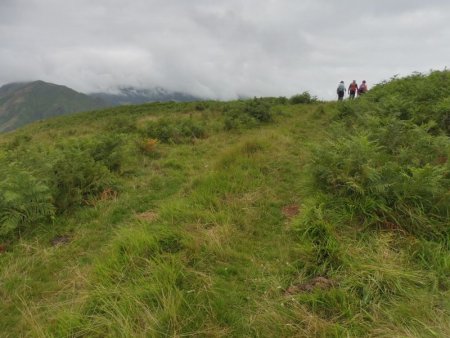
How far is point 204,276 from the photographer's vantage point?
401cm

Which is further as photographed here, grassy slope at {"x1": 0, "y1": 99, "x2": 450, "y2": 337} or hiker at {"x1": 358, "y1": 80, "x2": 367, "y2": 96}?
hiker at {"x1": 358, "y1": 80, "x2": 367, "y2": 96}

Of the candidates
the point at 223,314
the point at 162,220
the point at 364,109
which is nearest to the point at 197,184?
the point at 162,220

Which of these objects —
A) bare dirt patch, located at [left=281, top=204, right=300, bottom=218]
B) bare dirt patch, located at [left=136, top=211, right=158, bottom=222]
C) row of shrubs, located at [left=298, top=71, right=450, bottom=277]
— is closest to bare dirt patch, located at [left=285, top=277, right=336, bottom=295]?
row of shrubs, located at [left=298, top=71, right=450, bottom=277]

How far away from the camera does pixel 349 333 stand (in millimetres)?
3080

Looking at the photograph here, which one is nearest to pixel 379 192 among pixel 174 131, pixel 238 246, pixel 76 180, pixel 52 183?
pixel 238 246

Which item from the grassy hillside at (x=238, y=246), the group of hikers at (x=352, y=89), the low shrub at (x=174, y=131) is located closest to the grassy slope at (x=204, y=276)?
the grassy hillside at (x=238, y=246)

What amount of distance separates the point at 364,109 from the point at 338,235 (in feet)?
26.2

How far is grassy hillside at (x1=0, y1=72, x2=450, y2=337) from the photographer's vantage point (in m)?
3.39

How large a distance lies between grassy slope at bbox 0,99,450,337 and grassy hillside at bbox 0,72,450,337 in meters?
0.02

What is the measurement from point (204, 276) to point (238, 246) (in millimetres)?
926

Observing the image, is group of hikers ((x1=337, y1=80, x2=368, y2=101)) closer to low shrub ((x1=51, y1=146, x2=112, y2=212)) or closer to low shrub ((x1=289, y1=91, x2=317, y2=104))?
low shrub ((x1=289, y1=91, x2=317, y2=104))

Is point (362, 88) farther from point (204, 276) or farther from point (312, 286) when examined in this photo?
point (204, 276)

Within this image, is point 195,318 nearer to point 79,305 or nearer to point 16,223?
point 79,305

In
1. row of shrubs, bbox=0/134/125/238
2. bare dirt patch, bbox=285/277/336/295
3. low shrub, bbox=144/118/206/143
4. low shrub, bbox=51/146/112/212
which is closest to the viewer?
bare dirt patch, bbox=285/277/336/295
